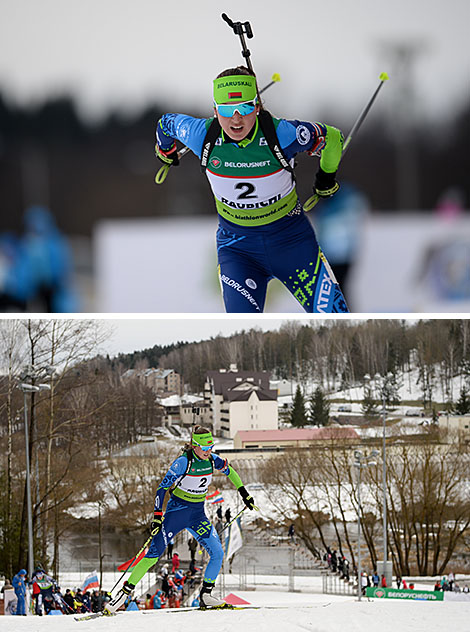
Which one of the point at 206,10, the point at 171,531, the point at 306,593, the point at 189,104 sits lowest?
the point at 306,593

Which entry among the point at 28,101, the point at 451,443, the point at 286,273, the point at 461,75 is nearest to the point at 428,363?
the point at 451,443

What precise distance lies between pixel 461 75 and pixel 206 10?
200 cm

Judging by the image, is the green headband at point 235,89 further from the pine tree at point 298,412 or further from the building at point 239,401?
the pine tree at point 298,412

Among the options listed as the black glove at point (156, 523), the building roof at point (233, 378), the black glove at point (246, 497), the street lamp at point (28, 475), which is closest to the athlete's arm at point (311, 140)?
the building roof at point (233, 378)

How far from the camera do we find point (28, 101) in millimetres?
6094

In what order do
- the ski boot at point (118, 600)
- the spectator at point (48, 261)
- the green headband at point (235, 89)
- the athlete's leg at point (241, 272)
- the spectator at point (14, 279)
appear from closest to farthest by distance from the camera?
1. the green headband at point (235, 89)
2. the athlete's leg at point (241, 272)
3. the ski boot at point (118, 600)
4. the spectator at point (48, 261)
5. the spectator at point (14, 279)

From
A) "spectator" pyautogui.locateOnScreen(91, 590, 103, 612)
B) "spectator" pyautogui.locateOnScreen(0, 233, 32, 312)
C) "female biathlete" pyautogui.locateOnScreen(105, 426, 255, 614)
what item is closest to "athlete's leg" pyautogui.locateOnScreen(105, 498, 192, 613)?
"female biathlete" pyautogui.locateOnScreen(105, 426, 255, 614)

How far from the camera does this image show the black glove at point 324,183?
3.30 meters

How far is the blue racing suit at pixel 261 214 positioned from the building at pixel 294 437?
64cm

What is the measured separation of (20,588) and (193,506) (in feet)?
3.08

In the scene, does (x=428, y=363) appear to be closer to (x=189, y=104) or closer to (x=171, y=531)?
(x=171, y=531)

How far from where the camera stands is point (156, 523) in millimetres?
3670

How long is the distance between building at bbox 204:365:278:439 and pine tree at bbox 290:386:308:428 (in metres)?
0.09

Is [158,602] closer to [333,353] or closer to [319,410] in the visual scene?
[319,410]
